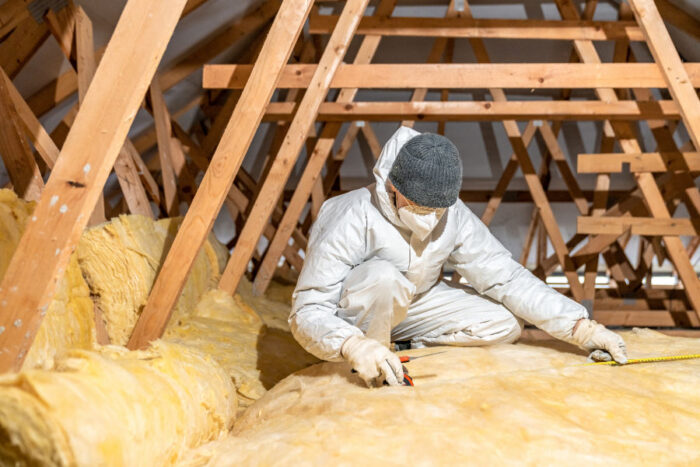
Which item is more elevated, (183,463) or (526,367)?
(526,367)

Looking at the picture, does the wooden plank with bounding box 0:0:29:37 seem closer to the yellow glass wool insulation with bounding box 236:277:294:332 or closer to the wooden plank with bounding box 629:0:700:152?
the yellow glass wool insulation with bounding box 236:277:294:332

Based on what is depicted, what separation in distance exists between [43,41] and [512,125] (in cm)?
330

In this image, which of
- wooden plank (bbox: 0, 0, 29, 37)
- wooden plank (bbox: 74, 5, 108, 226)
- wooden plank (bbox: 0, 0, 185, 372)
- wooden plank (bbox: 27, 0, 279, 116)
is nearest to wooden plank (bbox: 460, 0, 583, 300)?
wooden plank (bbox: 27, 0, 279, 116)

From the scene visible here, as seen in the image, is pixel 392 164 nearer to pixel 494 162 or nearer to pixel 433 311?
pixel 433 311

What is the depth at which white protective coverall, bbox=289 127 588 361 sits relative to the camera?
2170 mm

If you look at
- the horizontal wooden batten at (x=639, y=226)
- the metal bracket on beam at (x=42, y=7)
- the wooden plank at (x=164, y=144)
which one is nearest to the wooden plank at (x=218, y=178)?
the metal bracket on beam at (x=42, y=7)

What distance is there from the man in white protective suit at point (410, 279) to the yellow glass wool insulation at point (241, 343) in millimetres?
569

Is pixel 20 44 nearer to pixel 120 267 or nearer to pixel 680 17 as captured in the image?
pixel 120 267

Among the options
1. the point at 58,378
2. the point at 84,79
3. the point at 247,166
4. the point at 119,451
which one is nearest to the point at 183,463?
the point at 119,451

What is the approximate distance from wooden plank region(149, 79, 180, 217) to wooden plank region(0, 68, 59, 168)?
1.25 metres

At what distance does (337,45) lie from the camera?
3332 mm

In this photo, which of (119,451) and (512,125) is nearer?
(119,451)

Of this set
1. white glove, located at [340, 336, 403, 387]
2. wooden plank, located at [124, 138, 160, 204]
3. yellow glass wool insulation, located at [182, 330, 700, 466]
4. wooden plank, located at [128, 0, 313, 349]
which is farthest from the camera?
wooden plank, located at [124, 138, 160, 204]

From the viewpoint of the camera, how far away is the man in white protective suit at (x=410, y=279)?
2033mm
